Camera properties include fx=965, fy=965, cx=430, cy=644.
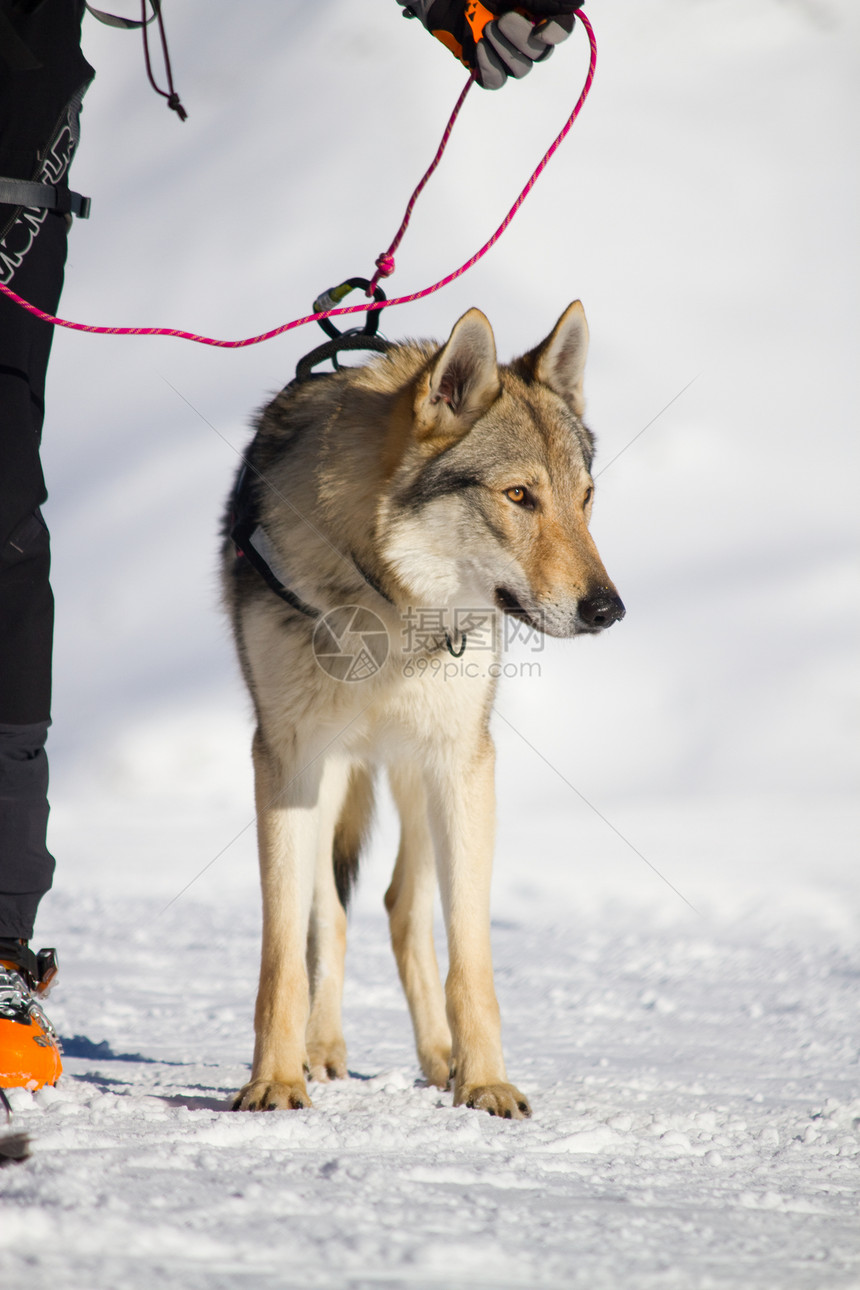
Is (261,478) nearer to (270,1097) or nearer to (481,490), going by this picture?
(481,490)

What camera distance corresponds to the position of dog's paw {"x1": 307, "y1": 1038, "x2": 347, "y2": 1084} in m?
3.18

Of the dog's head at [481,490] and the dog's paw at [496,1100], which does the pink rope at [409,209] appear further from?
the dog's paw at [496,1100]

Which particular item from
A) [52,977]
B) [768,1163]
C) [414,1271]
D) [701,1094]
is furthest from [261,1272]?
[701,1094]

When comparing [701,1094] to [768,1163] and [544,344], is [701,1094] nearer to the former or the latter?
[768,1163]

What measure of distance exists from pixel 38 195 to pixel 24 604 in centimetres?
105

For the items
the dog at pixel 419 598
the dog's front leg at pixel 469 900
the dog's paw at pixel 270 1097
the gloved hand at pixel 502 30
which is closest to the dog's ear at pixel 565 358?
the dog at pixel 419 598

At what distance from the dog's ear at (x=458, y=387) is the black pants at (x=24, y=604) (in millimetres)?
1056

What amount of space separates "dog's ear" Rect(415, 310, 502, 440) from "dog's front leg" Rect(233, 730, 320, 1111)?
108 centimetres

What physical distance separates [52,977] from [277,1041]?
2.15ft

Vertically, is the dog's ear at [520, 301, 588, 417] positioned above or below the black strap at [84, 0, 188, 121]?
below

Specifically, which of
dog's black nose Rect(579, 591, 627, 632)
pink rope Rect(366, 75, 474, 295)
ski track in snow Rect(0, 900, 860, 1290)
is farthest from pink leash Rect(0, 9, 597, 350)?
ski track in snow Rect(0, 900, 860, 1290)

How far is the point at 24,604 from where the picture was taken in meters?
2.53

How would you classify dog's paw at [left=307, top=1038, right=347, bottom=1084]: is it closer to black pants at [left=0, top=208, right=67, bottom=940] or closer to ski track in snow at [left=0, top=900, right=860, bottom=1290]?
ski track in snow at [left=0, top=900, right=860, bottom=1290]

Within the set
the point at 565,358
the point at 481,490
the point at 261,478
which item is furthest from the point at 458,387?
the point at 261,478
